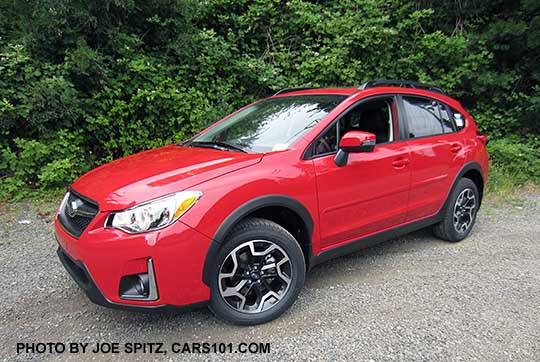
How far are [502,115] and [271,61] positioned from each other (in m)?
4.83

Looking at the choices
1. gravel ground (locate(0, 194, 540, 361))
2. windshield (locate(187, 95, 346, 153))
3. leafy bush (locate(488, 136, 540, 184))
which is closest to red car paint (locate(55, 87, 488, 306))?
windshield (locate(187, 95, 346, 153))

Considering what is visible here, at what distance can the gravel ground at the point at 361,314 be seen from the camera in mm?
2342

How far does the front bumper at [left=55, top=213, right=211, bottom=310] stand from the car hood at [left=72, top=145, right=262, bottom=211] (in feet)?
0.62

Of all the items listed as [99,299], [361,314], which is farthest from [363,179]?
[99,299]

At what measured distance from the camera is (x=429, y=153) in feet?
11.5

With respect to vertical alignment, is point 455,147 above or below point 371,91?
below

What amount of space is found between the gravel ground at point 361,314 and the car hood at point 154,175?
0.94 m

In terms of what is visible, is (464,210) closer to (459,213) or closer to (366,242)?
(459,213)

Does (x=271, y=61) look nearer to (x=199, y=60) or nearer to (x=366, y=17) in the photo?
(x=199, y=60)

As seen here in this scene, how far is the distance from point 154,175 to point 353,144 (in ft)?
4.70

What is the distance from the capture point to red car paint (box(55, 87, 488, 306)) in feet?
7.29

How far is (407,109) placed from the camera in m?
3.56

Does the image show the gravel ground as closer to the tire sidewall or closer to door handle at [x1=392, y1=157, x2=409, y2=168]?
the tire sidewall

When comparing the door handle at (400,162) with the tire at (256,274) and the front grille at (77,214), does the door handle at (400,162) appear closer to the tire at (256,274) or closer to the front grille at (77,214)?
the tire at (256,274)
